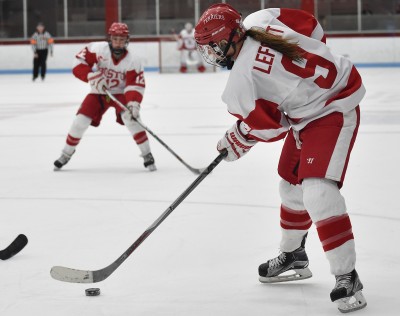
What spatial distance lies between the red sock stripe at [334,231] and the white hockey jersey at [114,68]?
3.25 meters

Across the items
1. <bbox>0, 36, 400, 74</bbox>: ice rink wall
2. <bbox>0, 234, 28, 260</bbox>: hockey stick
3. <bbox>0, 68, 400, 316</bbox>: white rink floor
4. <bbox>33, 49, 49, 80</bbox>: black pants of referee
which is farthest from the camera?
<bbox>0, 36, 400, 74</bbox>: ice rink wall

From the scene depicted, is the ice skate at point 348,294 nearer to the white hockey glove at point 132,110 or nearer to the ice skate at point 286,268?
the ice skate at point 286,268

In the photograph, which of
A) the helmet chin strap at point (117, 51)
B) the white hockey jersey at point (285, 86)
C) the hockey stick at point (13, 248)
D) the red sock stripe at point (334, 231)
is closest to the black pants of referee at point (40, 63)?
the helmet chin strap at point (117, 51)

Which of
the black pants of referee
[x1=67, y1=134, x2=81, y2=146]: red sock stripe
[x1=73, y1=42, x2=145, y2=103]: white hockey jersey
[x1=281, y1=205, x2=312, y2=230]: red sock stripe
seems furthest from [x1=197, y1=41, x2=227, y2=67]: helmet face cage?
the black pants of referee

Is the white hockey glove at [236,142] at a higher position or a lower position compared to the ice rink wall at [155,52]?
higher

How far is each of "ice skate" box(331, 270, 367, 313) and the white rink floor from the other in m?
0.03

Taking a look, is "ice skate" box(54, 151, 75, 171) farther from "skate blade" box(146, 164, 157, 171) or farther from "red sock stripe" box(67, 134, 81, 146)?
"skate blade" box(146, 164, 157, 171)

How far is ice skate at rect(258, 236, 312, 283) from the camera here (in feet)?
9.57

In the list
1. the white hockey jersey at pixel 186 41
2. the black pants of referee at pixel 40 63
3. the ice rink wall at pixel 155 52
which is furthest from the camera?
the ice rink wall at pixel 155 52

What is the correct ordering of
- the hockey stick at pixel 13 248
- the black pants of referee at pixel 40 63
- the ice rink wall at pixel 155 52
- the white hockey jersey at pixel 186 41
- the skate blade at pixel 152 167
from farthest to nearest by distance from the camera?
the ice rink wall at pixel 155 52, the white hockey jersey at pixel 186 41, the black pants of referee at pixel 40 63, the skate blade at pixel 152 167, the hockey stick at pixel 13 248

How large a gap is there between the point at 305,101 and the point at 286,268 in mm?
636

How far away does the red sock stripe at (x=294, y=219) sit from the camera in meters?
2.87

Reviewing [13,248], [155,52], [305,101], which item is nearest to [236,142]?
[305,101]

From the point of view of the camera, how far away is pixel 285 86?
101 inches
